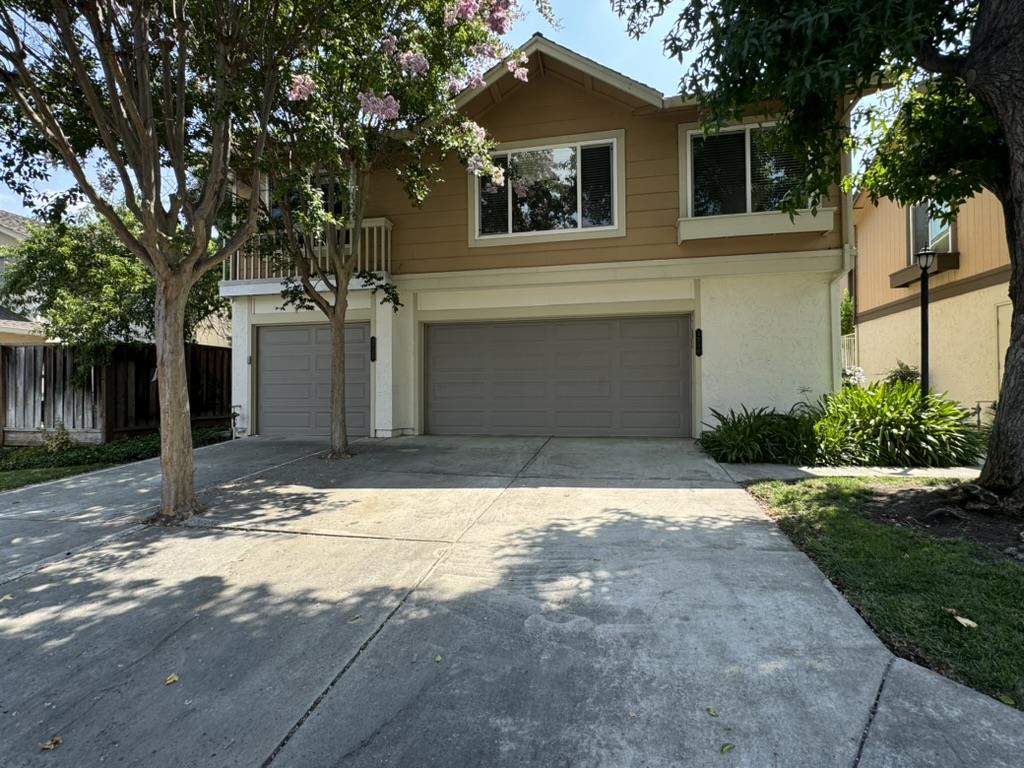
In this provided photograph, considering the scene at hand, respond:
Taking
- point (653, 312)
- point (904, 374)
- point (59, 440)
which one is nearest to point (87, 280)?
point (59, 440)

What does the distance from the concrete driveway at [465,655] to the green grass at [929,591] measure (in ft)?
0.51

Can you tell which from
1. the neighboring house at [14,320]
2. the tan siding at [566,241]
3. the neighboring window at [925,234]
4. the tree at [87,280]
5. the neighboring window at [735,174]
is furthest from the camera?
the neighboring house at [14,320]

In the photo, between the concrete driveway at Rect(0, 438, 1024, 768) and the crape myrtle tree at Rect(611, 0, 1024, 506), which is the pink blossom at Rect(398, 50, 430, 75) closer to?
the crape myrtle tree at Rect(611, 0, 1024, 506)

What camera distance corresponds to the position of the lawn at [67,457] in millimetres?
7520

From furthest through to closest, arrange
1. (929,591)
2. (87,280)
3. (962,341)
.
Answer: (87,280)
(962,341)
(929,591)

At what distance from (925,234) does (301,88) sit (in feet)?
47.4

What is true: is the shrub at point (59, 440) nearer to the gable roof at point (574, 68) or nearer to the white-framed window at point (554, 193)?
the white-framed window at point (554, 193)

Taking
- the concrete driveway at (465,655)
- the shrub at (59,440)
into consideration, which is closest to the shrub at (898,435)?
the concrete driveway at (465,655)

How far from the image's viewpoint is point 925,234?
43.0ft

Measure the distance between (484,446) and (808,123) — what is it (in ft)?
19.6

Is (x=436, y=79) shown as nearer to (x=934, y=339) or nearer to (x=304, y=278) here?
(x=304, y=278)

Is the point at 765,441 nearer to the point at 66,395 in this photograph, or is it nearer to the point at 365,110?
the point at 365,110

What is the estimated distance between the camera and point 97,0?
15.3 ft

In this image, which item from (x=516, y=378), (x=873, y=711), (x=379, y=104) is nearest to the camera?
(x=873, y=711)
